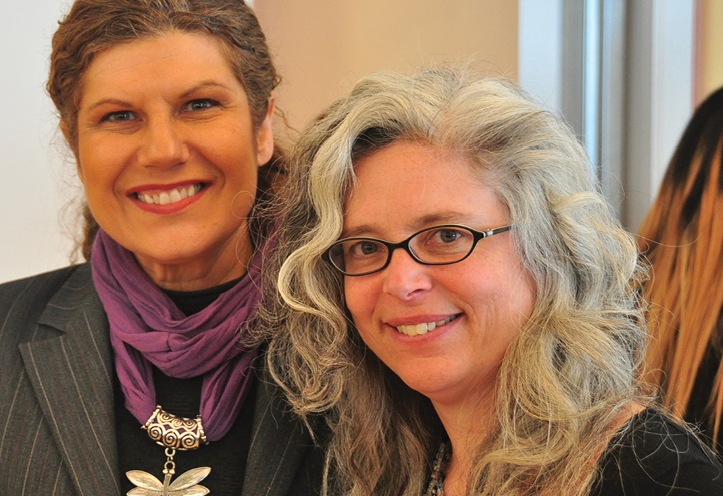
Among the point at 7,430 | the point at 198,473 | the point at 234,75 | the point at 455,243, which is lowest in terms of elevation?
the point at 198,473

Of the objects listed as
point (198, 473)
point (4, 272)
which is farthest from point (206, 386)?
point (4, 272)

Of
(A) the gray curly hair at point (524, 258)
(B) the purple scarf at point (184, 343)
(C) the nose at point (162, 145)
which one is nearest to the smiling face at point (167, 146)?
(C) the nose at point (162, 145)

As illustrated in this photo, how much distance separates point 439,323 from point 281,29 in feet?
7.72

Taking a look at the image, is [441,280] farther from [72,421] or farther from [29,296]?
[29,296]

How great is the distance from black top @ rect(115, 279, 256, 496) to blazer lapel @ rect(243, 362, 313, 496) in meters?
0.07

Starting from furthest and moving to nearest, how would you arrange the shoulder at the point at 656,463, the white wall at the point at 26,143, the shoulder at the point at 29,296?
the white wall at the point at 26,143 < the shoulder at the point at 29,296 < the shoulder at the point at 656,463

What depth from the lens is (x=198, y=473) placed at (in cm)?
193

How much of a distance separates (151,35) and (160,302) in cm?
64

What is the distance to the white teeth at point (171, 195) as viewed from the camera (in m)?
2.06

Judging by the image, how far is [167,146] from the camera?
6.47 feet

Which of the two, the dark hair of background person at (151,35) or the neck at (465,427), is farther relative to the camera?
the dark hair of background person at (151,35)

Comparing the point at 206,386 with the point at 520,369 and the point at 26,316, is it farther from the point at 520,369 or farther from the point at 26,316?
the point at 520,369

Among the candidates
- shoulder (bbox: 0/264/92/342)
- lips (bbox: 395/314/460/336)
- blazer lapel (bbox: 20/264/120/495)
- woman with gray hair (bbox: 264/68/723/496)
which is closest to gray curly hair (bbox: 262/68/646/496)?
woman with gray hair (bbox: 264/68/723/496)

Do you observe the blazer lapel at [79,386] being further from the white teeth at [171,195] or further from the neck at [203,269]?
the white teeth at [171,195]
